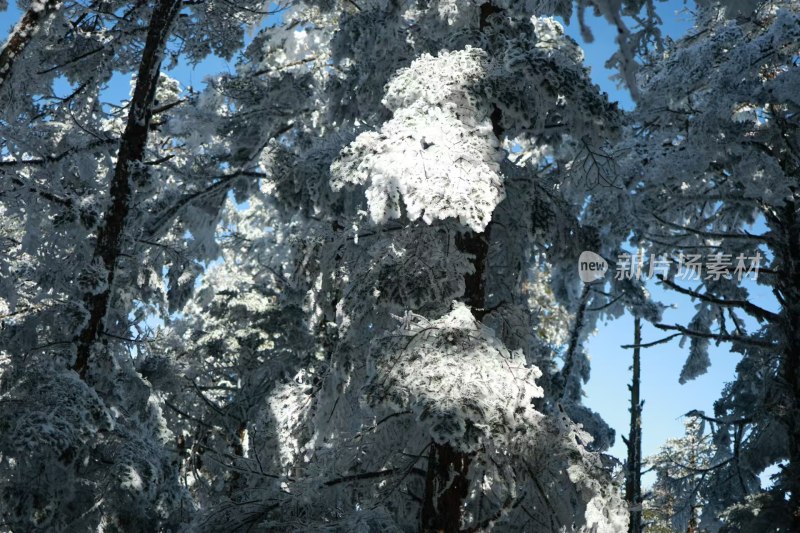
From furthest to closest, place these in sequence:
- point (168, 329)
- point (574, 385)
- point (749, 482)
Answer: point (574, 385), point (168, 329), point (749, 482)

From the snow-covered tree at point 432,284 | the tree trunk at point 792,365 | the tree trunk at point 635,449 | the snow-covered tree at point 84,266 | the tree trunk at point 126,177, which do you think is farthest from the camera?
the tree trunk at point 635,449

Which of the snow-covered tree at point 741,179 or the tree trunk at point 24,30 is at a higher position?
the snow-covered tree at point 741,179

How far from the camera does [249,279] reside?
2120 centimetres

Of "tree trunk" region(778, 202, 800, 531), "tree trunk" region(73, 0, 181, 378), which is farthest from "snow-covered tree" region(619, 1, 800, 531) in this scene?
"tree trunk" region(73, 0, 181, 378)

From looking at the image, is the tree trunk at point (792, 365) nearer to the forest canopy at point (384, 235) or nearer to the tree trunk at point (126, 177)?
the forest canopy at point (384, 235)

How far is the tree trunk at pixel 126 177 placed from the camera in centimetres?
723

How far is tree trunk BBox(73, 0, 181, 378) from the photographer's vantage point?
723 cm

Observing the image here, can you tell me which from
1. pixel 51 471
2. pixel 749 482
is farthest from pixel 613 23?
pixel 749 482

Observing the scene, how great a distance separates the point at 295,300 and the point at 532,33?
9.42 m

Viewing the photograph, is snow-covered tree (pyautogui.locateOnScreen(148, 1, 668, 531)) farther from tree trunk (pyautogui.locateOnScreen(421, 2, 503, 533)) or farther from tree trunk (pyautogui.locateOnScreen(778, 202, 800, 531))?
tree trunk (pyautogui.locateOnScreen(778, 202, 800, 531))

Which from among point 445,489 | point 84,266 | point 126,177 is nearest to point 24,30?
point 126,177

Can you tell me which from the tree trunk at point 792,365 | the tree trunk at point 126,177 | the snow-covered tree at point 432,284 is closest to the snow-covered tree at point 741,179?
the tree trunk at point 792,365

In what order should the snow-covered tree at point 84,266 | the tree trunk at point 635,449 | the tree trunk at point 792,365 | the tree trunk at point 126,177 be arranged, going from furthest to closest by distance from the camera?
the tree trunk at point 635,449, the tree trunk at point 792,365, the tree trunk at point 126,177, the snow-covered tree at point 84,266

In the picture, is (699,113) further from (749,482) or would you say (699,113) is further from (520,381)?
(749,482)
